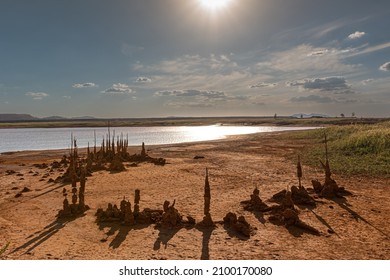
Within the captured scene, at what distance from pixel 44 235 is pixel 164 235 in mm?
4465

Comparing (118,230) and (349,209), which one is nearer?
(118,230)

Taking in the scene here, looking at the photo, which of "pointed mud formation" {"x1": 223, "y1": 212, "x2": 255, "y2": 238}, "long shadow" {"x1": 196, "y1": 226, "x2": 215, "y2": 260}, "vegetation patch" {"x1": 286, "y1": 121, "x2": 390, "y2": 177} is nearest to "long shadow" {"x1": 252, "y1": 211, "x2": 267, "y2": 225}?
"pointed mud formation" {"x1": 223, "y1": 212, "x2": 255, "y2": 238}

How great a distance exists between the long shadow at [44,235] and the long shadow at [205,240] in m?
5.54

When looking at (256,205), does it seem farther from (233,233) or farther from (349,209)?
(349,209)

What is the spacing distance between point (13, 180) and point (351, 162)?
25684mm

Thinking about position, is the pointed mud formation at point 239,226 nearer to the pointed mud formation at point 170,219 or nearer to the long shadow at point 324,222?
the pointed mud formation at point 170,219

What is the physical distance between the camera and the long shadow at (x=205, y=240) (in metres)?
9.67

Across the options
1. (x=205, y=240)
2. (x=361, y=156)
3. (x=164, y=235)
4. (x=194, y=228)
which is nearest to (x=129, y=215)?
(x=164, y=235)

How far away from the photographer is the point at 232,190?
59.5ft

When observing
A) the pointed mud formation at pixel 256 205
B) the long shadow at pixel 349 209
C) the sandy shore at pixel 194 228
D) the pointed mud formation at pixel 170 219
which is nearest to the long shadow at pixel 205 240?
the sandy shore at pixel 194 228

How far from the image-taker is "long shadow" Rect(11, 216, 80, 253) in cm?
1051

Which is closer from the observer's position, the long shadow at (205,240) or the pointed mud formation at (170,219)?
the long shadow at (205,240)

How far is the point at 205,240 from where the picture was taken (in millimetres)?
10812
